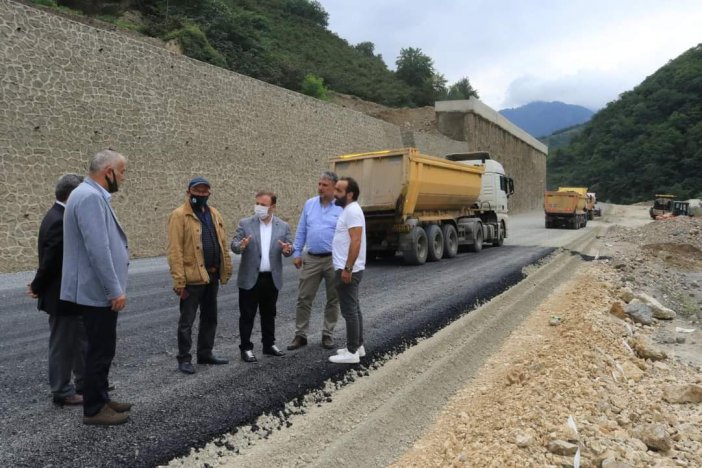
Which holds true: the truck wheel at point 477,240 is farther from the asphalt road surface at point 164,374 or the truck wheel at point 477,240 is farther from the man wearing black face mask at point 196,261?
the man wearing black face mask at point 196,261

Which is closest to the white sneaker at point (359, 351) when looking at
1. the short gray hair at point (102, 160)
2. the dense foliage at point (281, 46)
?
the short gray hair at point (102, 160)

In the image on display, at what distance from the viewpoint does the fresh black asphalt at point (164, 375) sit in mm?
3365

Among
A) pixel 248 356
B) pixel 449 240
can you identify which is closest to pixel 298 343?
pixel 248 356

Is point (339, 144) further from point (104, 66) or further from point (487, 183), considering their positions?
point (104, 66)

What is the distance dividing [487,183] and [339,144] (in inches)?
298

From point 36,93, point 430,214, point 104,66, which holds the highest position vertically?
point 104,66

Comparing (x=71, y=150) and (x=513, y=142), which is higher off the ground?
(x=513, y=142)

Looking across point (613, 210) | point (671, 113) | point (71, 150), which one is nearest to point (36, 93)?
point (71, 150)

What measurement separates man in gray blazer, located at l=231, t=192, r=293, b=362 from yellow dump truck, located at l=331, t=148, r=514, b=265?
7463mm

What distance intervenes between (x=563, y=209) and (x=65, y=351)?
94.4 ft

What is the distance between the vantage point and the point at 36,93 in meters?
11.3

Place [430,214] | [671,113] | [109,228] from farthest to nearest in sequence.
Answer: [671,113]
[430,214]
[109,228]

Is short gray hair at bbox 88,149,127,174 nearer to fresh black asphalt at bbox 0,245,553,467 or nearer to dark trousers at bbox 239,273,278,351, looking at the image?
fresh black asphalt at bbox 0,245,553,467

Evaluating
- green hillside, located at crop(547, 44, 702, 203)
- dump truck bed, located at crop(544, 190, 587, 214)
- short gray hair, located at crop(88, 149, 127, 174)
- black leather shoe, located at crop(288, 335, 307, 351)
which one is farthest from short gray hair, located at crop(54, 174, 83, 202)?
green hillside, located at crop(547, 44, 702, 203)
